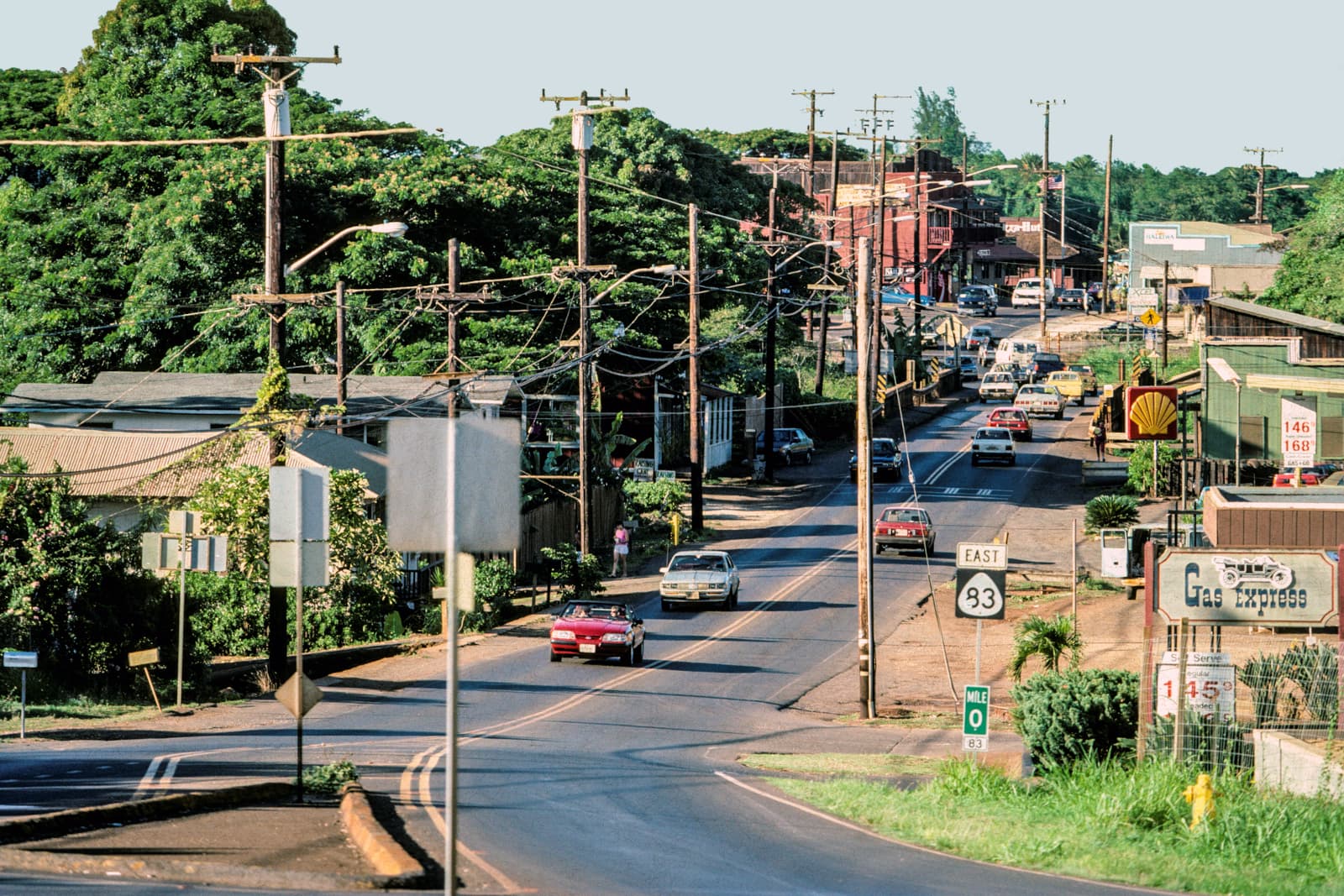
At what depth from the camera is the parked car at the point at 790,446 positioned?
233 ft

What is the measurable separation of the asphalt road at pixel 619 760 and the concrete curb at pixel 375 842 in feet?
1.39

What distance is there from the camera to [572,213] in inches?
2549

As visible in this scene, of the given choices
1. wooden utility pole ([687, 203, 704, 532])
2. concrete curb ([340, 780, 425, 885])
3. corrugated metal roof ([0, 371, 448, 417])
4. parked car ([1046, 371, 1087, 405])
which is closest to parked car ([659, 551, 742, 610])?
corrugated metal roof ([0, 371, 448, 417])

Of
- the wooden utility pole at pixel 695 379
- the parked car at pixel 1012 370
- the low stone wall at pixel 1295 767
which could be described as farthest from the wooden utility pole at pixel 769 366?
the low stone wall at pixel 1295 767

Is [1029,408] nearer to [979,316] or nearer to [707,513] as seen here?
[707,513]

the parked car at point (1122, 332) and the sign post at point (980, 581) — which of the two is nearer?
the sign post at point (980, 581)

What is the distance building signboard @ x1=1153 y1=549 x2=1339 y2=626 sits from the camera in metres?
20.1

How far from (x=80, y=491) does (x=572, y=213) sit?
1134 inches

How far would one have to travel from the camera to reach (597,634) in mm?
32875

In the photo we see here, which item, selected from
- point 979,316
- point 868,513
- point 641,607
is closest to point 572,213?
point 641,607

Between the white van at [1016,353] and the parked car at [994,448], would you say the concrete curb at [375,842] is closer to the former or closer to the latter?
the parked car at [994,448]

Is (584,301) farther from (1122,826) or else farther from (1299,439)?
(1122,826)

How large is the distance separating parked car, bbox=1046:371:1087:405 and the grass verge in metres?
70.6

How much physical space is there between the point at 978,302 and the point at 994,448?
63.6 meters
